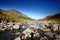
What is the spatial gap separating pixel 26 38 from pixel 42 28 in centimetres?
361

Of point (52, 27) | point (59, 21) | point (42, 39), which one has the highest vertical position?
point (59, 21)

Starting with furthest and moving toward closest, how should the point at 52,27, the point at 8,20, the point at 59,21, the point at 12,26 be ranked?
the point at 8,20 < the point at 12,26 < the point at 52,27 < the point at 59,21

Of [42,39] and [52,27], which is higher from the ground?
[52,27]

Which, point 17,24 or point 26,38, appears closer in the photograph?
point 26,38

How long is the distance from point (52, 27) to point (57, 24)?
2.93 ft

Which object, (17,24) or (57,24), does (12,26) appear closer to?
(17,24)

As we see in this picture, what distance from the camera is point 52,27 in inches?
393

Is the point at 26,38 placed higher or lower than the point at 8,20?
lower

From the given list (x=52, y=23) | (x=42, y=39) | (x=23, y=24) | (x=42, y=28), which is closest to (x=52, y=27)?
(x=52, y=23)

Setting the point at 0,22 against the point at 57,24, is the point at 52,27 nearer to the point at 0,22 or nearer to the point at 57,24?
the point at 57,24

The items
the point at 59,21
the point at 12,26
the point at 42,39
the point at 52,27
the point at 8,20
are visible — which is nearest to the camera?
the point at 42,39

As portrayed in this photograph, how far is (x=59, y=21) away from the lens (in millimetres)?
8969

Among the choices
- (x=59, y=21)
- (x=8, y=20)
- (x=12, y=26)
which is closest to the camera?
(x=59, y=21)

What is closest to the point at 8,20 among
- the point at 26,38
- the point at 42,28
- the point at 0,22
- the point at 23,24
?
the point at 0,22
